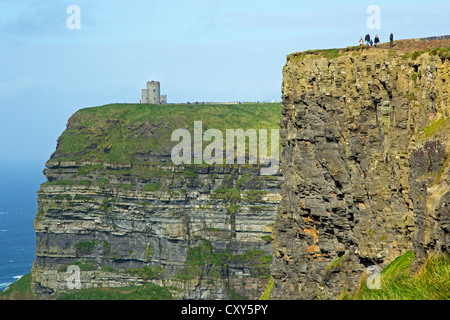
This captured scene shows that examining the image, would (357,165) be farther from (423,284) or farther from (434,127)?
(423,284)

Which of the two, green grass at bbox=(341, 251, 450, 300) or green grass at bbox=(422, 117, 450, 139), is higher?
green grass at bbox=(422, 117, 450, 139)

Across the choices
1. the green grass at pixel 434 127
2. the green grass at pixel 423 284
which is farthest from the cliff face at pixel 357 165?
the green grass at pixel 423 284

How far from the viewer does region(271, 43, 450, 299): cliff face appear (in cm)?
4025

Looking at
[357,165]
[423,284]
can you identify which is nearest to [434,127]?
[423,284]

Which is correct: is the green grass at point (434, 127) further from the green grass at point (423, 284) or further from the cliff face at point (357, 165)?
the green grass at point (423, 284)

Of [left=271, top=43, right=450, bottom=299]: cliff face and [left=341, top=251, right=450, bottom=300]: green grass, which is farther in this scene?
[left=271, top=43, right=450, bottom=299]: cliff face

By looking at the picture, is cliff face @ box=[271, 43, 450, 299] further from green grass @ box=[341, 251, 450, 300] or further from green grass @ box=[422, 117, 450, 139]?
green grass @ box=[341, 251, 450, 300]

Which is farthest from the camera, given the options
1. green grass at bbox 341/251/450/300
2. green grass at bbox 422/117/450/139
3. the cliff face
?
the cliff face

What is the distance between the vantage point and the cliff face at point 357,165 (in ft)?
132

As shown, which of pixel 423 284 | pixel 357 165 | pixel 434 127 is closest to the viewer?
pixel 423 284

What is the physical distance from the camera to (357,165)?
58.9 meters

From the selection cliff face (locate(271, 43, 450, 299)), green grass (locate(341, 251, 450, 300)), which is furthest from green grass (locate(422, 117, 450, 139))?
green grass (locate(341, 251, 450, 300))
